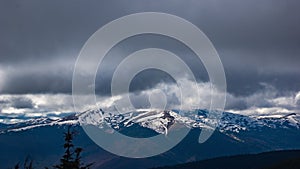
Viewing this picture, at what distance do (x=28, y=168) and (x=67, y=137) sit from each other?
6.36 m

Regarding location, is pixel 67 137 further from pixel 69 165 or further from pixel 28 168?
pixel 28 168

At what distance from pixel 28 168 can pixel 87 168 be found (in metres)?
6.15

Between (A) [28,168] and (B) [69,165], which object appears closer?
(B) [69,165]

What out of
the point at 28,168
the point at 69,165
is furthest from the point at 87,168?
the point at 28,168

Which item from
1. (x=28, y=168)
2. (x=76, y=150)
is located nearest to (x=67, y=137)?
(x=76, y=150)

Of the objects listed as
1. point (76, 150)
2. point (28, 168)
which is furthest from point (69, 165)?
point (28, 168)

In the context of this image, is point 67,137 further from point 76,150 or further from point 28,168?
point 28,168

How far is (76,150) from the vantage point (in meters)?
35.9

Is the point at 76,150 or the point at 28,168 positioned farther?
the point at 28,168

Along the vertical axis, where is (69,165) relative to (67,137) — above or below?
below

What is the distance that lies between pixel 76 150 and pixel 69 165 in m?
1.39

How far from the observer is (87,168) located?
3706 centimetres

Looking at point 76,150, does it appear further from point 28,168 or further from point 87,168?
point 28,168

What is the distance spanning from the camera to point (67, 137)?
35.8 metres
